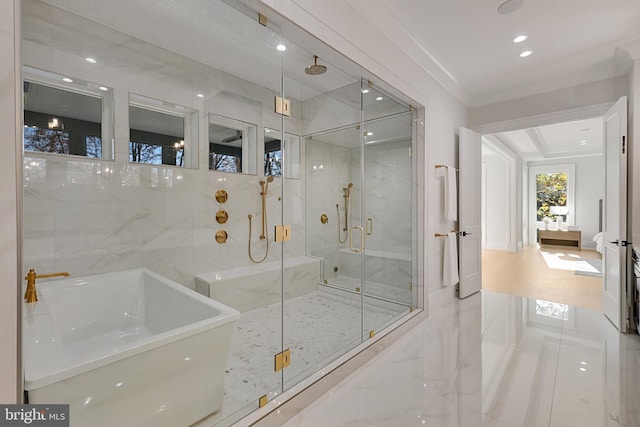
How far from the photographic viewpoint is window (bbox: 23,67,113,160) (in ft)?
6.71

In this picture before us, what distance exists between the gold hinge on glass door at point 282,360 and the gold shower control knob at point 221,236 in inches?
40.0

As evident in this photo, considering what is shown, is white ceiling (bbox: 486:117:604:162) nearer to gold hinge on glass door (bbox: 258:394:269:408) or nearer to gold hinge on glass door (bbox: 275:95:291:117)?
gold hinge on glass door (bbox: 275:95:291:117)

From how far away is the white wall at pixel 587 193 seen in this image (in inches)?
330

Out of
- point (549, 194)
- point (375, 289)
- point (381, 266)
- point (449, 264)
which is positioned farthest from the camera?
point (549, 194)

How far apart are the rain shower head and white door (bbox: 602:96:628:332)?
124 inches

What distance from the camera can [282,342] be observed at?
217cm

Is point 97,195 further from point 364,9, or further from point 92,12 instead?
point 364,9

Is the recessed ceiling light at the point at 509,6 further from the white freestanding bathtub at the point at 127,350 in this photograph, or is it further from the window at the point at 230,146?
the white freestanding bathtub at the point at 127,350

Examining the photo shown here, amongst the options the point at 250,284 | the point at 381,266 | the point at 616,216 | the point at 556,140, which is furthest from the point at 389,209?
the point at 556,140

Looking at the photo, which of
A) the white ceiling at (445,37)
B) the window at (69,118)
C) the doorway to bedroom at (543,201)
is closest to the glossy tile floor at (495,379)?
the white ceiling at (445,37)

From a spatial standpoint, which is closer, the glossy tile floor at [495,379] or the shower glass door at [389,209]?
the glossy tile floor at [495,379]

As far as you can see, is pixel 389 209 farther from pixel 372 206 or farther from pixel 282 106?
pixel 282 106

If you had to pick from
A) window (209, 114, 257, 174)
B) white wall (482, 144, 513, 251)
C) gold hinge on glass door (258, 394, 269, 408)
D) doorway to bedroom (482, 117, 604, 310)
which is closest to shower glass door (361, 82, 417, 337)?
window (209, 114, 257, 174)

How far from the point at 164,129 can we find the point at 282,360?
2.06 meters
